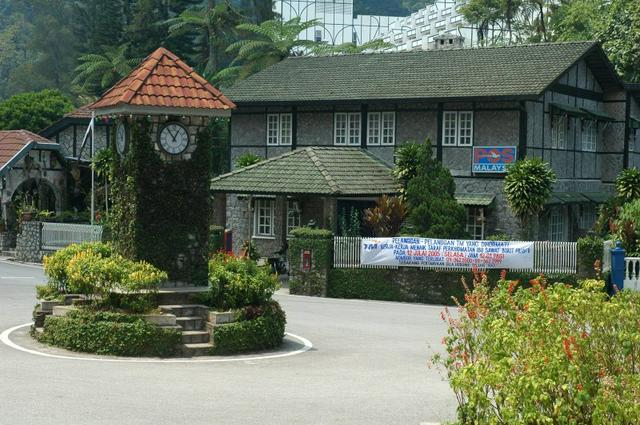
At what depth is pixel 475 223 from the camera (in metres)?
33.6

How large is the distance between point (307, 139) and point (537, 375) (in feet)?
95.8

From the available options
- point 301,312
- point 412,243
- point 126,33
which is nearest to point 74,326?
point 301,312

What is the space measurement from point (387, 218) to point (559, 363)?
21.8m

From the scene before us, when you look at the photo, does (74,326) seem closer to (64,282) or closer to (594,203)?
(64,282)

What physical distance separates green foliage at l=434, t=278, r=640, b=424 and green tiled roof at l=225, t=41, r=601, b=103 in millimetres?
22755

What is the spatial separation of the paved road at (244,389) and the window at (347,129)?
17579 mm

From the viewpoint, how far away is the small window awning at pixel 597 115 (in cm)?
3592

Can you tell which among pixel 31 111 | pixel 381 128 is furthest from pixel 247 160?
pixel 31 111

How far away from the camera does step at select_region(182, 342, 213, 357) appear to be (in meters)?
16.9

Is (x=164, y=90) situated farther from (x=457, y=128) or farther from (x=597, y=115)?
(x=597, y=115)

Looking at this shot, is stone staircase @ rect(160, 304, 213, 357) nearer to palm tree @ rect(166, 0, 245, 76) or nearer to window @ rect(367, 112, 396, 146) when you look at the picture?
window @ rect(367, 112, 396, 146)

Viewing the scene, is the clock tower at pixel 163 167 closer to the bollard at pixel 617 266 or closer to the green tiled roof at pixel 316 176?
the bollard at pixel 617 266

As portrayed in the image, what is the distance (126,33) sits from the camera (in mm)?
69250

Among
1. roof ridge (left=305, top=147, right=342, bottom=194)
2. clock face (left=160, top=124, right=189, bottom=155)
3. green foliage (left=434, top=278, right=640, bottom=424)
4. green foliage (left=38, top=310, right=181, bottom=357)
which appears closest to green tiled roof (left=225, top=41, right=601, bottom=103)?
roof ridge (left=305, top=147, right=342, bottom=194)
